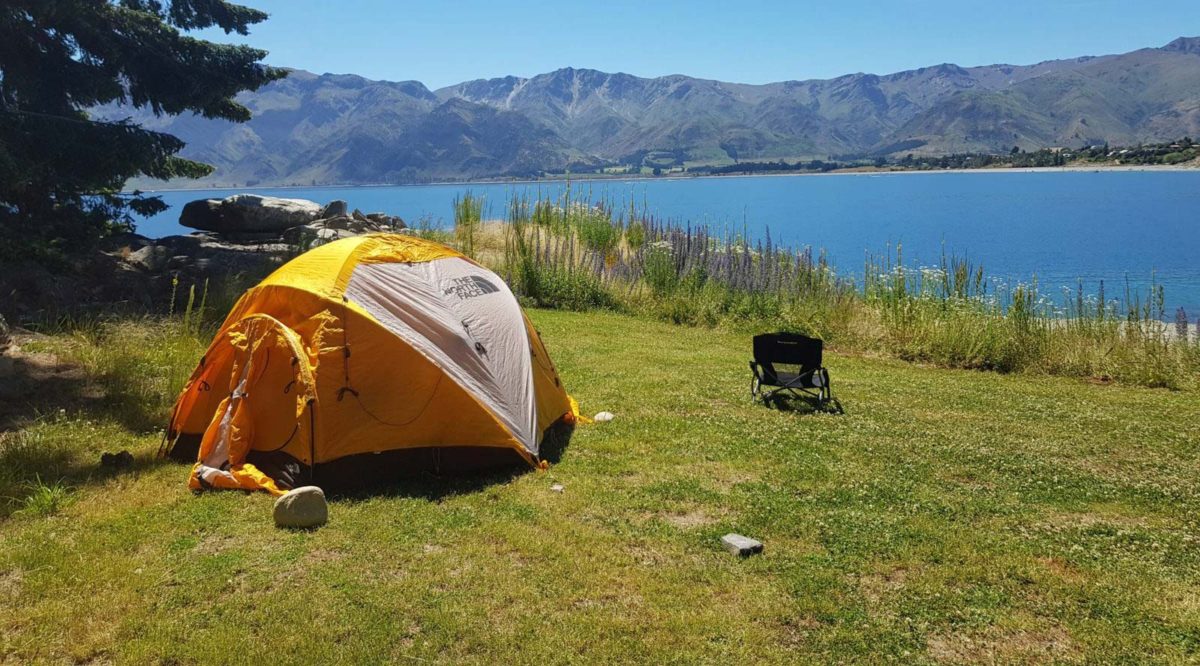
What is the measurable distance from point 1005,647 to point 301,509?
4.92 meters

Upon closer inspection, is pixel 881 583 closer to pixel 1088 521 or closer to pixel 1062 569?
pixel 1062 569

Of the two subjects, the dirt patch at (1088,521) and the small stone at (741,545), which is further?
the dirt patch at (1088,521)

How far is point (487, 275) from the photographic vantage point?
872cm

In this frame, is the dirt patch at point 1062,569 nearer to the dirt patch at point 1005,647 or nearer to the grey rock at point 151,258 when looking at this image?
the dirt patch at point 1005,647

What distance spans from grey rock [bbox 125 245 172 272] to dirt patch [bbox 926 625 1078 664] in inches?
617

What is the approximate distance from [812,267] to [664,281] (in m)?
3.45

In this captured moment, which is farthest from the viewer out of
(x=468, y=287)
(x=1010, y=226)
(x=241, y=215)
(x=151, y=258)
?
(x=1010, y=226)

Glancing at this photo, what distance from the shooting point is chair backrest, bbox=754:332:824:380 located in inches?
393

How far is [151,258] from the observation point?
1579cm

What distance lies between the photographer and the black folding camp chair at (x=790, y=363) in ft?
32.6

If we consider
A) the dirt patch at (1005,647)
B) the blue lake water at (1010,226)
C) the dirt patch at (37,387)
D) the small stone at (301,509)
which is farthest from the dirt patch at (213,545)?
the blue lake water at (1010,226)

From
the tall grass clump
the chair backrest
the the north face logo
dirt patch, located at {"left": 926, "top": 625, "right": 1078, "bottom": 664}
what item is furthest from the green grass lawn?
the tall grass clump

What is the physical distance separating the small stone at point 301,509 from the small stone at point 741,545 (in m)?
3.13

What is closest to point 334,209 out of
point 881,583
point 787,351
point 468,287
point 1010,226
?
point 468,287
